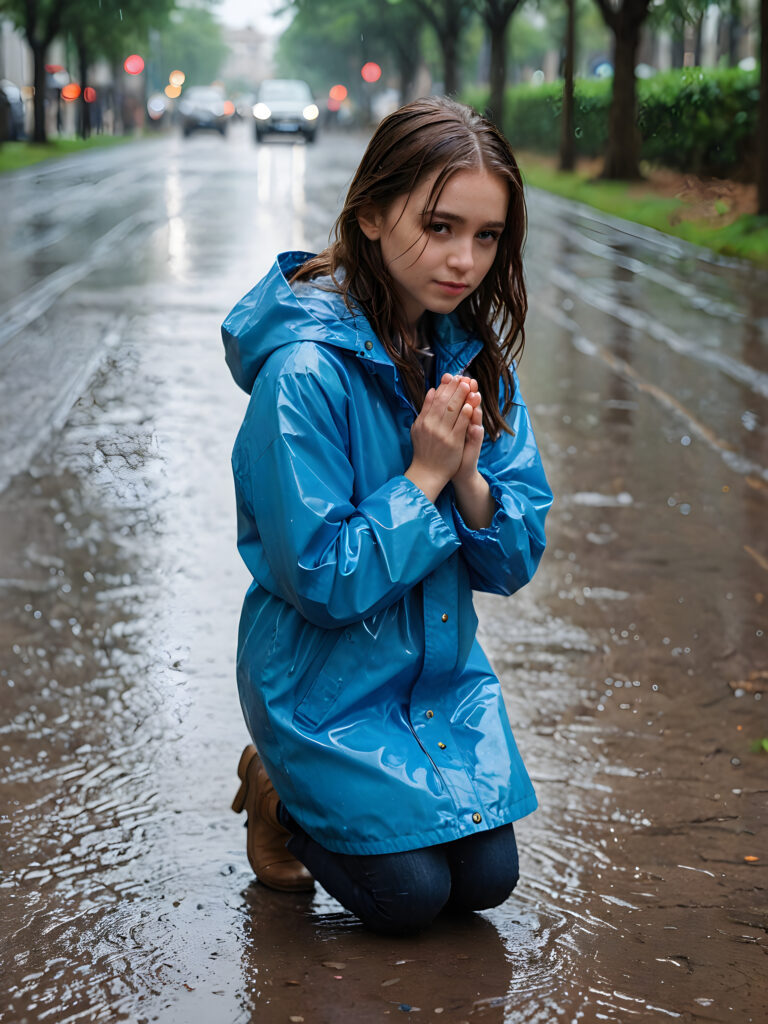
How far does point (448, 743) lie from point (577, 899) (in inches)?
24.6

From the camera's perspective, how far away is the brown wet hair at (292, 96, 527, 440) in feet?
7.58

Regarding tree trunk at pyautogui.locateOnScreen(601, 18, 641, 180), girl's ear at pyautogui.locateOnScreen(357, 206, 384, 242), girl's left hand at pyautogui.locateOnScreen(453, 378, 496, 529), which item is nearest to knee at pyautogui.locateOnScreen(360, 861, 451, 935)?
girl's left hand at pyautogui.locateOnScreen(453, 378, 496, 529)

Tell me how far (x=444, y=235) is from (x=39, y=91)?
33.5m

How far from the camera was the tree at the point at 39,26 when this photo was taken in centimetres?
3008

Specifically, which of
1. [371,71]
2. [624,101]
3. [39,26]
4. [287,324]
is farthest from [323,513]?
[371,71]

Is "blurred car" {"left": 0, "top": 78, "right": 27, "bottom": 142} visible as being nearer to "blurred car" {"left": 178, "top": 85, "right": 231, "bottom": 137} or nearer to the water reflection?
"blurred car" {"left": 178, "top": 85, "right": 231, "bottom": 137}

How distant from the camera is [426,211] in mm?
2328

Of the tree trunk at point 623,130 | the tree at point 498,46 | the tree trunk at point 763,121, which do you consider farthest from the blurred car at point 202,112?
the tree trunk at point 623,130

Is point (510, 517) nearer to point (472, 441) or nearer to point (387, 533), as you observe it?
point (472, 441)

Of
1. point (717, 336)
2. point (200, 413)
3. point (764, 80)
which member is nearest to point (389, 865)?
point (200, 413)

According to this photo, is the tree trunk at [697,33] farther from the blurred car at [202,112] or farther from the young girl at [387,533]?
the blurred car at [202,112]

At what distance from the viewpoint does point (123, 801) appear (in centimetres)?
321

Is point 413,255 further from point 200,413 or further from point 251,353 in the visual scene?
point 200,413

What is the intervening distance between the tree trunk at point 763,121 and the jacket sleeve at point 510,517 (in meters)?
6.11
